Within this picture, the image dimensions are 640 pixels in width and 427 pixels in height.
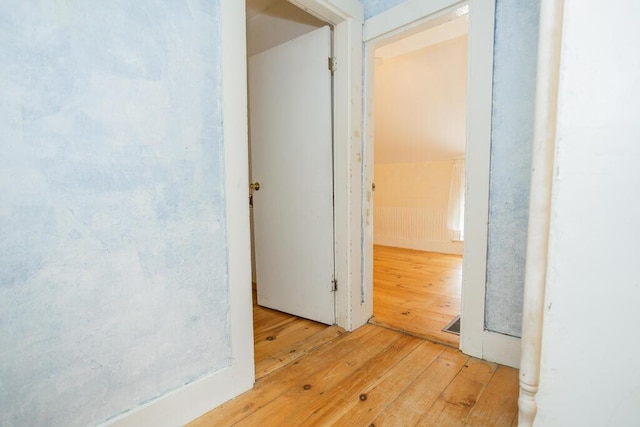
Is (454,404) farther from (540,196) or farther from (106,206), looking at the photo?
(106,206)

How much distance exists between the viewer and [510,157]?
1388 mm

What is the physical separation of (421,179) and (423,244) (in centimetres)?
90

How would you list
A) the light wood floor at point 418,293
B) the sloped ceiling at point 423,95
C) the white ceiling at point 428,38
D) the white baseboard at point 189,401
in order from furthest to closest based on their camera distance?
the sloped ceiling at point 423,95, the white ceiling at point 428,38, the light wood floor at point 418,293, the white baseboard at point 189,401

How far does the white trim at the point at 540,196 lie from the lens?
56cm

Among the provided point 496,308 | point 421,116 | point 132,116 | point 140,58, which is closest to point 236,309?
point 132,116

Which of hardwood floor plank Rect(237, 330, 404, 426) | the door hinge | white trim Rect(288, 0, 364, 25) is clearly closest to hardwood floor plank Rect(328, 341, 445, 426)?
hardwood floor plank Rect(237, 330, 404, 426)

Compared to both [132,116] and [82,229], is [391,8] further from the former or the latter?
[82,229]

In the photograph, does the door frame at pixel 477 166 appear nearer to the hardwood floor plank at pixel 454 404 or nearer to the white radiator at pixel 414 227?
the hardwood floor plank at pixel 454 404

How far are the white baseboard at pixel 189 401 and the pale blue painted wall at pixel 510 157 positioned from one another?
1210mm

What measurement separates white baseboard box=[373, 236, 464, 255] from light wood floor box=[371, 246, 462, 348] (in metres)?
0.14

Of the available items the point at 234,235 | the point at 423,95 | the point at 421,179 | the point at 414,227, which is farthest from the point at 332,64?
the point at 414,227

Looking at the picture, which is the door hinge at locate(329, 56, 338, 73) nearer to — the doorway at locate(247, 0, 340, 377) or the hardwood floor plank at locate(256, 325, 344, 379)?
the doorway at locate(247, 0, 340, 377)

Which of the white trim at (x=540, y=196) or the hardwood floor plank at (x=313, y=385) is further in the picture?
the hardwood floor plank at (x=313, y=385)

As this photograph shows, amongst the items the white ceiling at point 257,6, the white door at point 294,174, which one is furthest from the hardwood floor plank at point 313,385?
the white ceiling at point 257,6
